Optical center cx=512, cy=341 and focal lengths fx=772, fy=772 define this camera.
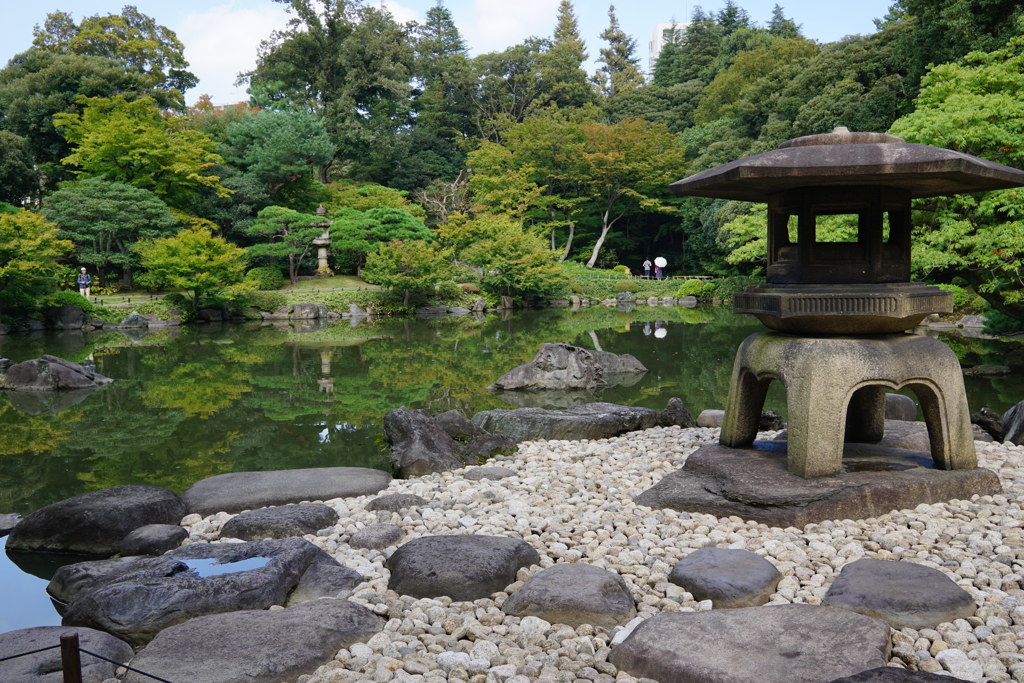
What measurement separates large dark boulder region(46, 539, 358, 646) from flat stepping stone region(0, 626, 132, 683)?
14 centimetres

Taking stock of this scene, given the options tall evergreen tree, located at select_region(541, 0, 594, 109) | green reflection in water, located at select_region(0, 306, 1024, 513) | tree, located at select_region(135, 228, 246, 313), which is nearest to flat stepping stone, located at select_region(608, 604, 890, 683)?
green reflection in water, located at select_region(0, 306, 1024, 513)

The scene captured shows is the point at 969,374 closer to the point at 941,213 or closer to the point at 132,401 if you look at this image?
the point at 941,213

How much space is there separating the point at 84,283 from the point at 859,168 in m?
23.8

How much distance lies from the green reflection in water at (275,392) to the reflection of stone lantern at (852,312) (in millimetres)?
3731

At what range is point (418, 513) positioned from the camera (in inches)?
199

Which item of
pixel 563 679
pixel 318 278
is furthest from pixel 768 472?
pixel 318 278

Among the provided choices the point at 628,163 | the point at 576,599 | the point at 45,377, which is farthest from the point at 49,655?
the point at 628,163

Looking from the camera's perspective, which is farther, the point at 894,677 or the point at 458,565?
the point at 458,565

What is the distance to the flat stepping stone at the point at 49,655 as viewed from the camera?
114 inches

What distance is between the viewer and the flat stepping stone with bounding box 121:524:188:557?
182 inches

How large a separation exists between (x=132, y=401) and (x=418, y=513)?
7.16 m

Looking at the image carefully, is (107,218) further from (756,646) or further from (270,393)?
(756,646)

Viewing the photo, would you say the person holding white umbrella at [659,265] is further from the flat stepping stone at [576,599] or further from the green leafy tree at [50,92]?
the flat stepping stone at [576,599]

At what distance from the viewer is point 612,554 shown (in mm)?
4117
